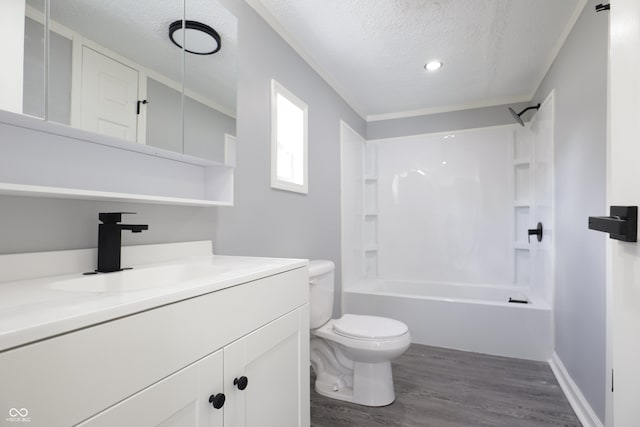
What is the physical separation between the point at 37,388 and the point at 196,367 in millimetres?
340

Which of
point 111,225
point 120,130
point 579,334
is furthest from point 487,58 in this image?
point 111,225

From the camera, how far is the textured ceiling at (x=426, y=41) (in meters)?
1.83

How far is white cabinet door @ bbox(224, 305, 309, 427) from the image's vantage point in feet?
2.96

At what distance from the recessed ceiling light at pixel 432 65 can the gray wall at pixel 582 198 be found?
793mm

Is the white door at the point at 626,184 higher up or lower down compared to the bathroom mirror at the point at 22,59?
lower down

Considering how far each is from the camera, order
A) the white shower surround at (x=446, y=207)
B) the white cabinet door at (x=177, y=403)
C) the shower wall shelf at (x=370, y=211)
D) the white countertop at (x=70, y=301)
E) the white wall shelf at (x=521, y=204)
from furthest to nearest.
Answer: the shower wall shelf at (x=370, y=211) < the white shower surround at (x=446, y=207) < the white wall shelf at (x=521, y=204) < the white cabinet door at (x=177, y=403) < the white countertop at (x=70, y=301)

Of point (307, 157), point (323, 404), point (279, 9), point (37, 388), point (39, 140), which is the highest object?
point (279, 9)

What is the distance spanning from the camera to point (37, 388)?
469 millimetres

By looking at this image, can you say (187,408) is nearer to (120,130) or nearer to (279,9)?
(120,130)

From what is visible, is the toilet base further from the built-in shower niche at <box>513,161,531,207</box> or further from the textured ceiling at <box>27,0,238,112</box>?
the built-in shower niche at <box>513,161,531,207</box>

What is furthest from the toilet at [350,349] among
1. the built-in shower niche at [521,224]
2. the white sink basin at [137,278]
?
the built-in shower niche at [521,224]

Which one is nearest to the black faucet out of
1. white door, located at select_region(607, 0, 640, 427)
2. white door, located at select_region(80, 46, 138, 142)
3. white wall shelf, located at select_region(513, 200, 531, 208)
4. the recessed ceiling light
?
white door, located at select_region(80, 46, 138, 142)

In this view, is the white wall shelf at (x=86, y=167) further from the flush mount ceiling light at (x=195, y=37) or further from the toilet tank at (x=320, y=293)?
the toilet tank at (x=320, y=293)

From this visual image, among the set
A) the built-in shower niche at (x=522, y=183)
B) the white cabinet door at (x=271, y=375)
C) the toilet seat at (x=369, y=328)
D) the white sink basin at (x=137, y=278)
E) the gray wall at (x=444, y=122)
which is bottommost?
the toilet seat at (x=369, y=328)
